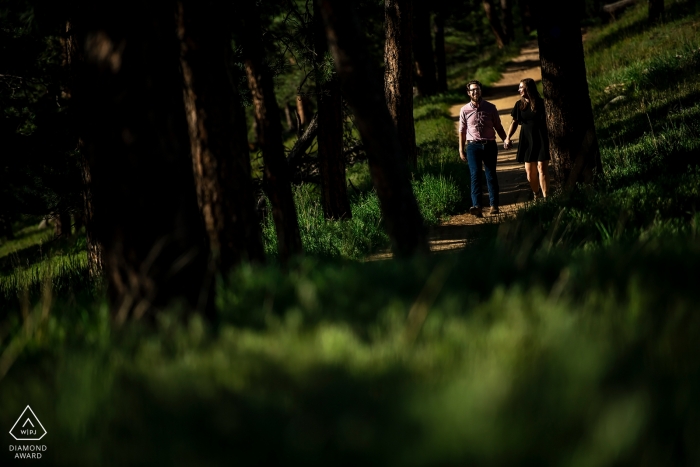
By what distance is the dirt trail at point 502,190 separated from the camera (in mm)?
10655

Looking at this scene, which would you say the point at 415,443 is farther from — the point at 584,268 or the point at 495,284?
the point at 584,268

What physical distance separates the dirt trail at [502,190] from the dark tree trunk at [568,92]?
1.12m

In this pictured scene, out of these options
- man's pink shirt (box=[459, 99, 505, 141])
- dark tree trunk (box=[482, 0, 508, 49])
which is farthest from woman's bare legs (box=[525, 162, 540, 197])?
dark tree trunk (box=[482, 0, 508, 49])

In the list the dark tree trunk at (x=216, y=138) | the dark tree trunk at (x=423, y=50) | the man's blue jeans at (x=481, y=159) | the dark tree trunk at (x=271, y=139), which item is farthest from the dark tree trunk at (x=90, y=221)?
the dark tree trunk at (x=423, y=50)

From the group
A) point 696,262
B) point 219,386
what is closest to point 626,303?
point 696,262

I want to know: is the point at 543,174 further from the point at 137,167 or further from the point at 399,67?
the point at 137,167

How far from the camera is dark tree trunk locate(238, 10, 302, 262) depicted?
22.4 ft

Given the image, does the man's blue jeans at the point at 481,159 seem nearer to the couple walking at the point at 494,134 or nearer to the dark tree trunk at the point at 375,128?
the couple walking at the point at 494,134

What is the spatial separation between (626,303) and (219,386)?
1.76m

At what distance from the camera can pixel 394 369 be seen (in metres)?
2.74

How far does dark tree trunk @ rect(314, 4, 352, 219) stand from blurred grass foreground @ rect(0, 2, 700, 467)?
7225 millimetres

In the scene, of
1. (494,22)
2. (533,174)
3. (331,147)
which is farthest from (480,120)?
(494,22)

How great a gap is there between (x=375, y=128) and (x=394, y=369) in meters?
3.12

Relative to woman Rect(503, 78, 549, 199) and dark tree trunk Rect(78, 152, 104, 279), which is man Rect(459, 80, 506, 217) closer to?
woman Rect(503, 78, 549, 199)
